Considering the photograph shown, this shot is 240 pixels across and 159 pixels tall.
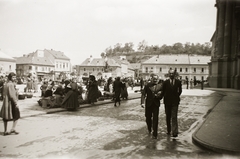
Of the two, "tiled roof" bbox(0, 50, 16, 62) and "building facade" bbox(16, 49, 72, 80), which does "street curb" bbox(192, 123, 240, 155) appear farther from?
"building facade" bbox(16, 49, 72, 80)

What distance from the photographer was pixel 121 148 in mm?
5988

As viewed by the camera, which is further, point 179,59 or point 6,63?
point 179,59

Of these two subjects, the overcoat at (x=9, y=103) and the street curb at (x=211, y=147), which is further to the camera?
the overcoat at (x=9, y=103)

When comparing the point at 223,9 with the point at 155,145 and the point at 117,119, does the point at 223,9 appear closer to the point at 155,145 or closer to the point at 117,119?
the point at 117,119

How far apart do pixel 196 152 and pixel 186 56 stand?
9068 centimetres

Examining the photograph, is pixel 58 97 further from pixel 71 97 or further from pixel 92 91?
pixel 92 91

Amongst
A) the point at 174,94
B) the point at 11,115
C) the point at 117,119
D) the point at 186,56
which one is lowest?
the point at 117,119

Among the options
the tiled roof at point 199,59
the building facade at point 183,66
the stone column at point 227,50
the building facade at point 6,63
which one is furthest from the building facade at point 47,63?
the tiled roof at point 199,59

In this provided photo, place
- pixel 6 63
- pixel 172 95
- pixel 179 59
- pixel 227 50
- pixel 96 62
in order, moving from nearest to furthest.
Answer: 1. pixel 172 95
2. pixel 6 63
3. pixel 227 50
4. pixel 179 59
5. pixel 96 62

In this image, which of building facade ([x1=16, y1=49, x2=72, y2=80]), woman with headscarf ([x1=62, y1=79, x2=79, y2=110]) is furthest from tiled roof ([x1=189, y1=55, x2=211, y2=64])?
woman with headscarf ([x1=62, y1=79, x2=79, y2=110])

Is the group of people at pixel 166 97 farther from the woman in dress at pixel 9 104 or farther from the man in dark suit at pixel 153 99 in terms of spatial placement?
the woman in dress at pixel 9 104

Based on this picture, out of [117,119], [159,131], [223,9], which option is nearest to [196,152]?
[159,131]

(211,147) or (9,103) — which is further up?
(9,103)

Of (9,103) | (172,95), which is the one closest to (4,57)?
(9,103)
